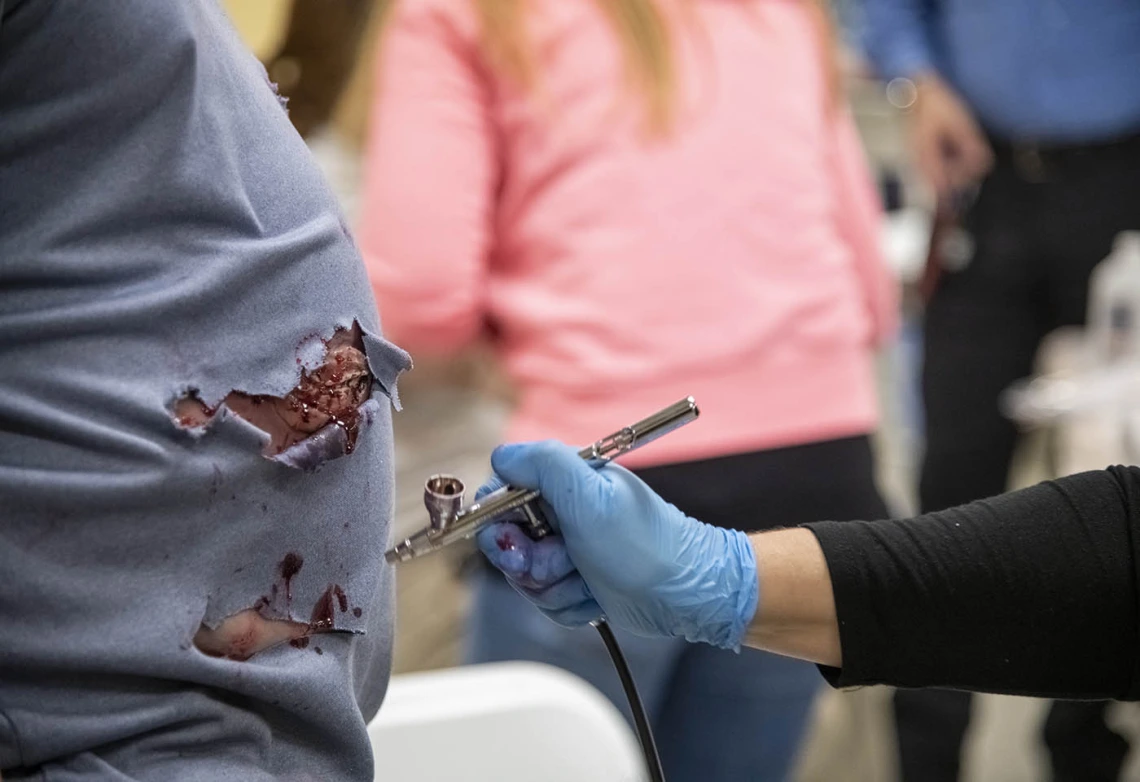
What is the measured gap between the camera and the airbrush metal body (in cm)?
63

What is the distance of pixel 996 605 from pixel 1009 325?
3.45ft

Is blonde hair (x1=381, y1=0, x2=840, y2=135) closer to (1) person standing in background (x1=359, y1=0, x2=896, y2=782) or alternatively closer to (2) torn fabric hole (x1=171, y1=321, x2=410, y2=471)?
(1) person standing in background (x1=359, y1=0, x2=896, y2=782)

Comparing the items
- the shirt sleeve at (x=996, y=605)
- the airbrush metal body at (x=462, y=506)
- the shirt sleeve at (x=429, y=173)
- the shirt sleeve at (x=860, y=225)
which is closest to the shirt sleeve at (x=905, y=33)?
the shirt sleeve at (x=860, y=225)

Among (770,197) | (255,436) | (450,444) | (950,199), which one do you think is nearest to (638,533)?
(255,436)

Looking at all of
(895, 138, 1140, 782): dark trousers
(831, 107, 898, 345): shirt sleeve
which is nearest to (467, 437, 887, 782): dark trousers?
(831, 107, 898, 345): shirt sleeve

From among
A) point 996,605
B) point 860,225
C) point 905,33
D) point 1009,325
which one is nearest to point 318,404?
point 996,605

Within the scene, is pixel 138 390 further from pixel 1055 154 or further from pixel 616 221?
pixel 1055 154

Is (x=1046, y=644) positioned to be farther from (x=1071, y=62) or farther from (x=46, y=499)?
(x=1071, y=62)

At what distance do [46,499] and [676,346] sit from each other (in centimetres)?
59

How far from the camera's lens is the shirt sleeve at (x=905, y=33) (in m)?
1.79

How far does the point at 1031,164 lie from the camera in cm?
166

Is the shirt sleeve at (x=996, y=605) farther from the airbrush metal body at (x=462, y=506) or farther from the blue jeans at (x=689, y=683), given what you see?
the blue jeans at (x=689, y=683)

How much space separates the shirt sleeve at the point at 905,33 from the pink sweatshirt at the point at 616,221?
0.83m

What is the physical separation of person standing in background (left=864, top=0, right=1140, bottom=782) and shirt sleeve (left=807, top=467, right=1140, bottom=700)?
0.92 m
